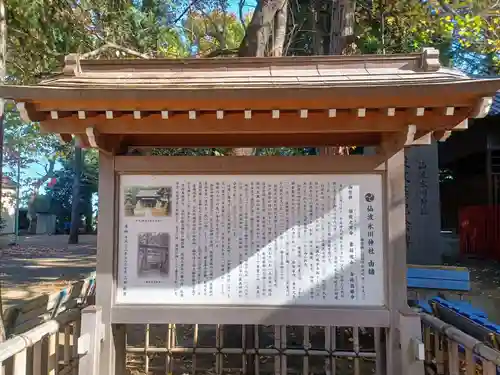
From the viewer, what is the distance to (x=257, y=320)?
11.6ft

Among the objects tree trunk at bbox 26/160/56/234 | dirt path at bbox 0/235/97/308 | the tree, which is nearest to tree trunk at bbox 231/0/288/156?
dirt path at bbox 0/235/97/308

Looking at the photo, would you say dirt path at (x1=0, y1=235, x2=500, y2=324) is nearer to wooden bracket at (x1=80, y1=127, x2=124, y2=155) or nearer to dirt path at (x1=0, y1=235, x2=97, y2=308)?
dirt path at (x1=0, y1=235, x2=97, y2=308)

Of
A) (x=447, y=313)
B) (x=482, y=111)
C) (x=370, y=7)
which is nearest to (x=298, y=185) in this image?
(x=482, y=111)

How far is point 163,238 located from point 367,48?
6.72 metres

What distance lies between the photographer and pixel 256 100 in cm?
311

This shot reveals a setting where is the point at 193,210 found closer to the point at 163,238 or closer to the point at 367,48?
the point at 163,238

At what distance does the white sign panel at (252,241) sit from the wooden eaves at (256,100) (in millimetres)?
485

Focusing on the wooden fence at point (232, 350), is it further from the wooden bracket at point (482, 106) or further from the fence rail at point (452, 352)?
→ the wooden bracket at point (482, 106)

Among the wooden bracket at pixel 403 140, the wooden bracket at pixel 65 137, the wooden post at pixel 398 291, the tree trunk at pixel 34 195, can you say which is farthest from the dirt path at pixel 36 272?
the tree trunk at pixel 34 195

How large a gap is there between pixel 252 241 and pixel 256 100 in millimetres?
1224

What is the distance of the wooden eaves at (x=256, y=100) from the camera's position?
307 centimetres

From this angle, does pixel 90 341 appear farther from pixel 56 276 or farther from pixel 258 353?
pixel 56 276

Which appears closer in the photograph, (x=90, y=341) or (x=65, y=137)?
(x=90, y=341)

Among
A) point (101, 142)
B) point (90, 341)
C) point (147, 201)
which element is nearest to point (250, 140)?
point (147, 201)
